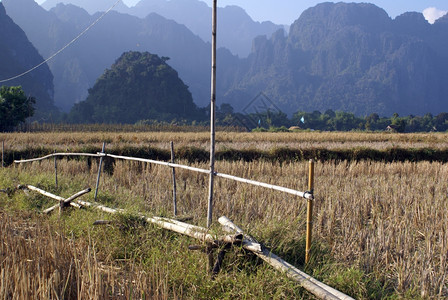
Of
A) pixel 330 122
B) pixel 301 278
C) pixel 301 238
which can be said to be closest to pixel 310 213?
pixel 301 278

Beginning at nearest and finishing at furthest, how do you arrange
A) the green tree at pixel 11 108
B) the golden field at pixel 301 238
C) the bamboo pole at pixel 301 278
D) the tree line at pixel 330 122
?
the bamboo pole at pixel 301 278 < the golden field at pixel 301 238 < the green tree at pixel 11 108 < the tree line at pixel 330 122

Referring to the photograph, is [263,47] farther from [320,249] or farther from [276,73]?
[320,249]

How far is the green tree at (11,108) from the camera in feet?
80.4

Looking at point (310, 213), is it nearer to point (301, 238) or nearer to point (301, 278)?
point (301, 278)

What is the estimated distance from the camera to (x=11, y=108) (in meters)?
25.0

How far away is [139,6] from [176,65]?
83440mm

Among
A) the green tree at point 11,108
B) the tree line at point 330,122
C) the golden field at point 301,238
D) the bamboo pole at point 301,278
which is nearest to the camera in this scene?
the bamboo pole at point 301,278

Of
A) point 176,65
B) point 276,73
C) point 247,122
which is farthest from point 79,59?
point 247,122

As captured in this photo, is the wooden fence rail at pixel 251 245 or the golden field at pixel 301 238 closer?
the wooden fence rail at pixel 251 245

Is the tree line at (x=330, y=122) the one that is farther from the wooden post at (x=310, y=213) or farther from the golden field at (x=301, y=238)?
the wooden post at (x=310, y=213)

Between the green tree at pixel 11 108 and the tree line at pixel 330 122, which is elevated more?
the green tree at pixel 11 108

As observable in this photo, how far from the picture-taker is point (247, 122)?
177 feet

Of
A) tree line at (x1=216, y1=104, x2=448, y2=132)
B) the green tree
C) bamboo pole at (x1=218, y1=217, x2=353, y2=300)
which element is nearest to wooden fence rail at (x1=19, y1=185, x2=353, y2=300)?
bamboo pole at (x1=218, y1=217, x2=353, y2=300)

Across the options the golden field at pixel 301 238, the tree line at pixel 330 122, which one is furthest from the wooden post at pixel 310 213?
the tree line at pixel 330 122
